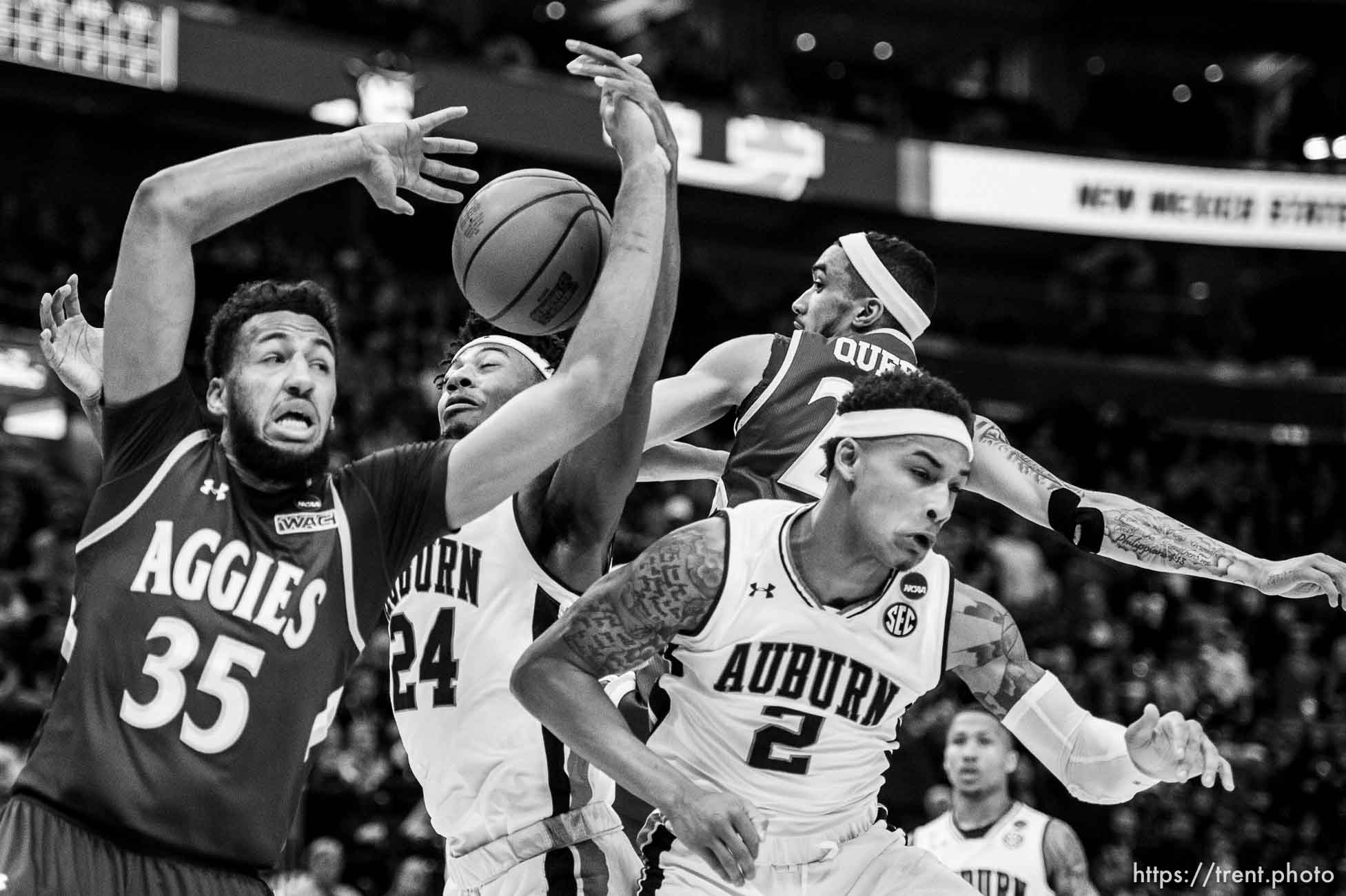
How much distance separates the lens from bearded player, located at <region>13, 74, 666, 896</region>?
10.7 feet

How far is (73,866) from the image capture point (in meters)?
3.20

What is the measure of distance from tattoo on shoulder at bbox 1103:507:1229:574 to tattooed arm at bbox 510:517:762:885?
60.9 inches

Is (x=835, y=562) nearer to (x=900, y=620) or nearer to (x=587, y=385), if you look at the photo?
(x=900, y=620)

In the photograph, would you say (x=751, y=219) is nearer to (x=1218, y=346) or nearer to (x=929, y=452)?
(x=1218, y=346)

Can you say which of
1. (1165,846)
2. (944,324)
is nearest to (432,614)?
(1165,846)

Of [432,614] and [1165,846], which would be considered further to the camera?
[1165,846]

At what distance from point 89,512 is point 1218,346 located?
23.7 meters

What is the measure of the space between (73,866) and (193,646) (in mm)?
470

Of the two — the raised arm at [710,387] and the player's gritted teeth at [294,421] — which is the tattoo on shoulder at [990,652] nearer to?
the raised arm at [710,387]

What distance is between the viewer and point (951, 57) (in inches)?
1153

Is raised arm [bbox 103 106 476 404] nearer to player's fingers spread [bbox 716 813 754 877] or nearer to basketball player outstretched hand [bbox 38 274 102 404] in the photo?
basketball player outstretched hand [bbox 38 274 102 404]

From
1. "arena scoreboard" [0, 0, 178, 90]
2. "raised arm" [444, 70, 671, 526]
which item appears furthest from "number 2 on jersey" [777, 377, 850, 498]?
"arena scoreboard" [0, 0, 178, 90]

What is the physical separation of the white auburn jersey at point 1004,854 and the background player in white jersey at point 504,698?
3848mm

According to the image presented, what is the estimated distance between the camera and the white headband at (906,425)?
4117 millimetres
